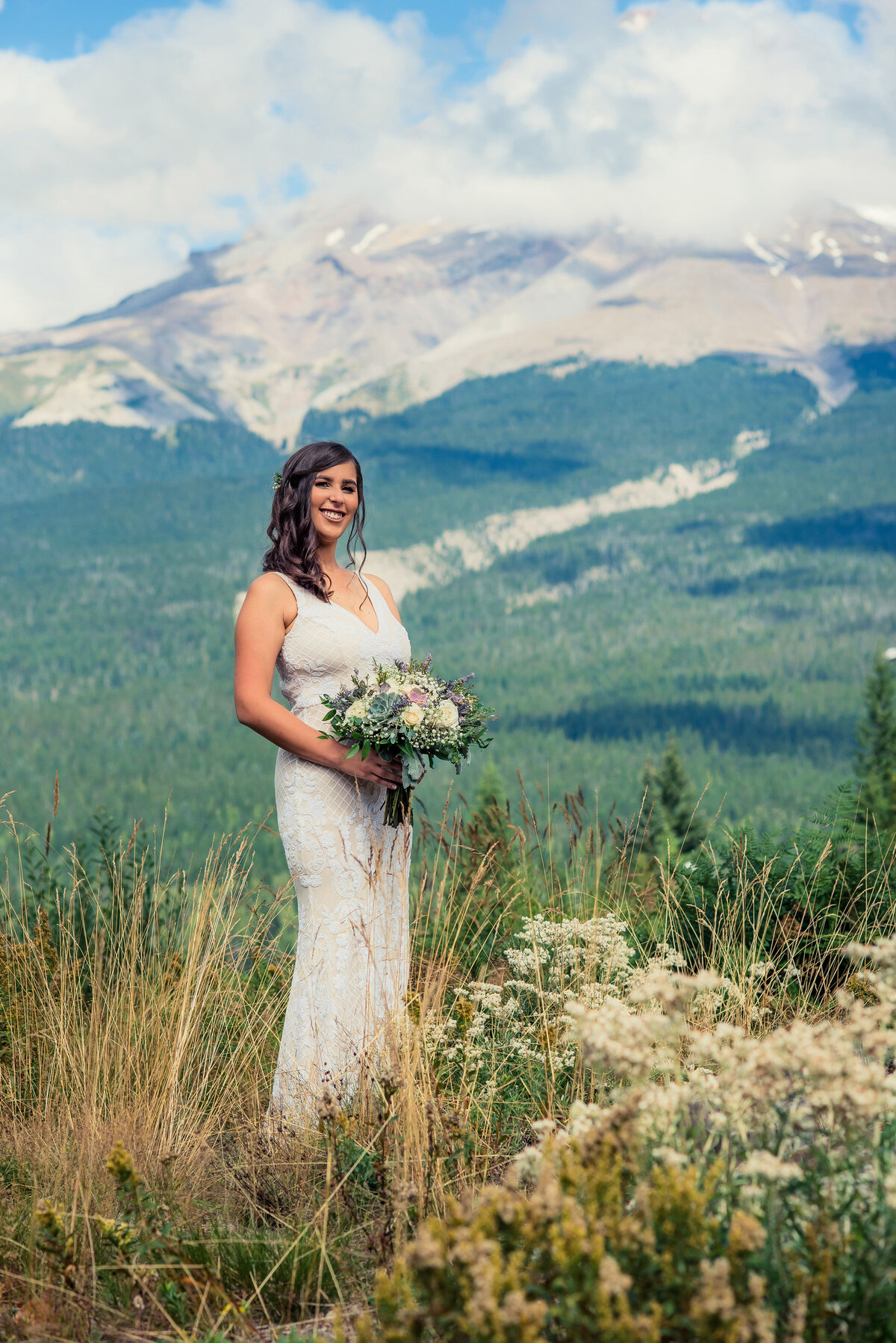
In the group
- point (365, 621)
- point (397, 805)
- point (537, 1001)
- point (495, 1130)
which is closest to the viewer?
point (495, 1130)

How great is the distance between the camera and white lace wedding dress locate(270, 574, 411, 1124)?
12.7ft

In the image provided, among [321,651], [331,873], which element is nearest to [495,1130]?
[331,873]

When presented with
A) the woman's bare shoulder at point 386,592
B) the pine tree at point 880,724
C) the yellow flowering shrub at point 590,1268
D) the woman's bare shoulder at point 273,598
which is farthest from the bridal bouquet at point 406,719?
the pine tree at point 880,724

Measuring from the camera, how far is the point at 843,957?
4.88m

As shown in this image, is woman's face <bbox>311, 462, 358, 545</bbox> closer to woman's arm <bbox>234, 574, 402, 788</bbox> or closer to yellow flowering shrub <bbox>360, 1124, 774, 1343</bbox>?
woman's arm <bbox>234, 574, 402, 788</bbox>

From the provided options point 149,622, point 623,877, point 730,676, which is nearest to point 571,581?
point 730,676

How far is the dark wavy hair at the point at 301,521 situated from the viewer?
13.1ft

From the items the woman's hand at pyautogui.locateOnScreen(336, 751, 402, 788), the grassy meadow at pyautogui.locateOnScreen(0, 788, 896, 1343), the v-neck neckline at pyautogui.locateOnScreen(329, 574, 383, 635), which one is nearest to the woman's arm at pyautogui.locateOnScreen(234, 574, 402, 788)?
the woman's hand at pyautogui.locateOnScreen(336, 751, 402, 788)

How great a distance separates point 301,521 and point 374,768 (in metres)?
0.97

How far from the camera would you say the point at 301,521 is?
13.2 ft

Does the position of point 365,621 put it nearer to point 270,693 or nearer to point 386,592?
point 386,592

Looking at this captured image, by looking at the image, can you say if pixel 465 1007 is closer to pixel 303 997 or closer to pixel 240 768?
pixel 303 997

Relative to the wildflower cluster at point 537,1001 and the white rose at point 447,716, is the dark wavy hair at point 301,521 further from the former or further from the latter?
the wildflower cluster at point 537,1001

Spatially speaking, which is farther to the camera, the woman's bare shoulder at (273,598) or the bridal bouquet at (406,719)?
the woman's bare shoulder at (273,598)
